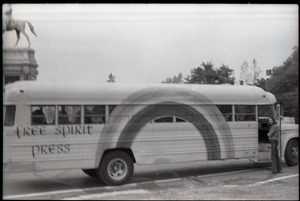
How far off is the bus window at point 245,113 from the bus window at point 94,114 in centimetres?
268

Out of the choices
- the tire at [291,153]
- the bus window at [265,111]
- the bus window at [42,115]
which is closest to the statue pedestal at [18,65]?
the bus window at [42,115]

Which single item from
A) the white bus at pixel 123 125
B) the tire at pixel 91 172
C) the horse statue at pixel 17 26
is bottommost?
the tire at pixel 91 172

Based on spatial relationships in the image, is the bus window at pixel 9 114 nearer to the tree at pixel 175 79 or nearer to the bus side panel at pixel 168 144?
the bus side panel at pixel 168 144

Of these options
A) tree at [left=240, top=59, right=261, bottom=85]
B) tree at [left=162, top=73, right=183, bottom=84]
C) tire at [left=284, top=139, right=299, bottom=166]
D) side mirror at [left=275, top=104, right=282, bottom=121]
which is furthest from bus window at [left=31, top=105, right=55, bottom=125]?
tire at [left=284, top=139, right=299, bottom=166]

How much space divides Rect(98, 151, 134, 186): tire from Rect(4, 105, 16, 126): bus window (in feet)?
5.52

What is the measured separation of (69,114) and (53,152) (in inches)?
26.9

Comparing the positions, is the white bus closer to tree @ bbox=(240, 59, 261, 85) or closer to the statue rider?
tree @ bbox=(240, 59, 261, 85)

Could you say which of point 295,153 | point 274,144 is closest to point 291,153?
point 295,153

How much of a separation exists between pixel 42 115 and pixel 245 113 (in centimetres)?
394

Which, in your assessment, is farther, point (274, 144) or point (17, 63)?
point (274, 144)

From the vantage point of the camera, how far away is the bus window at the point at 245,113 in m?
8.30

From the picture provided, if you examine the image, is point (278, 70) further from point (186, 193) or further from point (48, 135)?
point (48, 135)

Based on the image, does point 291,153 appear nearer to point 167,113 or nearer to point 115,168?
point 167,113

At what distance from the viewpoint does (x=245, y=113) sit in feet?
27.7
